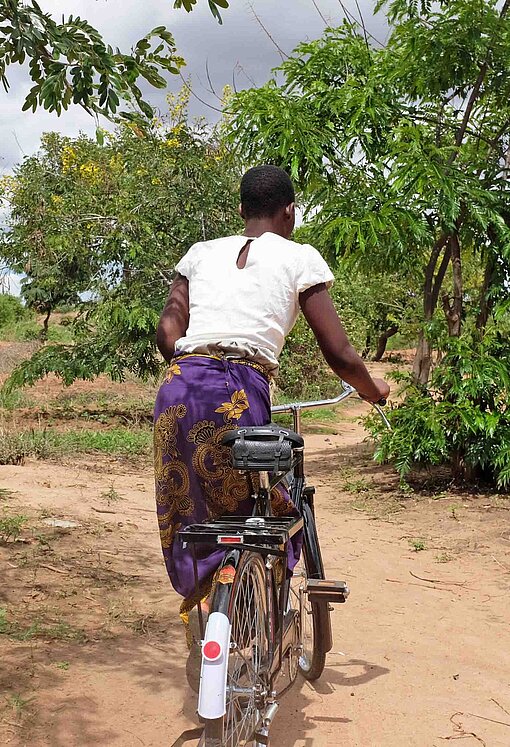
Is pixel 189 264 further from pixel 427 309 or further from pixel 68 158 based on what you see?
pixel 68 158

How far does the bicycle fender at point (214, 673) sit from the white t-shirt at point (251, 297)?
92 cm

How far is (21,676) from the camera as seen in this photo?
3.36 m

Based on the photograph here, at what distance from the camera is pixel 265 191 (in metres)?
2.92

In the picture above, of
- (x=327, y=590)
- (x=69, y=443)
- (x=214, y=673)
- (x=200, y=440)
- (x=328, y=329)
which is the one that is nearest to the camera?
(x=214, y=673)

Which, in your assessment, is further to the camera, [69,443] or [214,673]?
[69,443]

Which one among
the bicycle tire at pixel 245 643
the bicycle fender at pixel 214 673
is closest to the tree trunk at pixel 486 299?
the bicycle tire at pixel 245 643

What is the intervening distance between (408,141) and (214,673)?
6186 millimetres

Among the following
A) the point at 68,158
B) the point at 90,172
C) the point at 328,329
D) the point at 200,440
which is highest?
the point at 68,158

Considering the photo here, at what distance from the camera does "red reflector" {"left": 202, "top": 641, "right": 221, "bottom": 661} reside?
211cm

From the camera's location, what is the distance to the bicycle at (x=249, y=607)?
2127 mm

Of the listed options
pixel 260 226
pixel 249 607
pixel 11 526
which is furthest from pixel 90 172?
pixel 249 607

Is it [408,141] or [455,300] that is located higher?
[408,141]

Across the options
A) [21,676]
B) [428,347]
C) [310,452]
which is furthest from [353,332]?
[21,676]

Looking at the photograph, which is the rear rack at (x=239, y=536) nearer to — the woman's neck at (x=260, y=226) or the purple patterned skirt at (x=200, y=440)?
the purple patterned skirt at (x=200, y=440)
